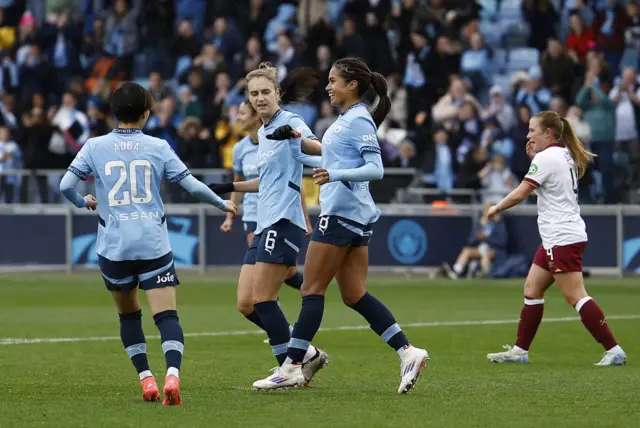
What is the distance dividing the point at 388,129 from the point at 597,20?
4.45m

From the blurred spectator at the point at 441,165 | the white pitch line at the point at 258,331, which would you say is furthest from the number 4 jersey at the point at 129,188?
the blurred spectator at the point at 441,165

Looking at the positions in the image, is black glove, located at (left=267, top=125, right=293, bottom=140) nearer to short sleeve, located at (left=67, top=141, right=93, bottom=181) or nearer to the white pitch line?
short sleeve, located at (left=67, top=141, right=93, bottom=181)

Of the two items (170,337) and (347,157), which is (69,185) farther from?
(347,157)

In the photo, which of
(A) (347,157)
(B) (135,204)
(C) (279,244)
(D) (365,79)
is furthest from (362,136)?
(B) (135,204)

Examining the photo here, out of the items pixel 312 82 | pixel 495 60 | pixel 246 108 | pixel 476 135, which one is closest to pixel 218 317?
pixel 246 108

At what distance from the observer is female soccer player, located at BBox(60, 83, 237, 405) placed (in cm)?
864

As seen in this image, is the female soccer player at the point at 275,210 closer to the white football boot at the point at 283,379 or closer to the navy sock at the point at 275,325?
the navy sock at the point at 275,325

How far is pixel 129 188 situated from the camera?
866 cm

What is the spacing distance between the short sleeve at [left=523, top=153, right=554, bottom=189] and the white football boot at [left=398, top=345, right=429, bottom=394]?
246 centimetres

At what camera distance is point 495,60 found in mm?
26250

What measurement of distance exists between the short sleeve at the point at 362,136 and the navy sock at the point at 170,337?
165 cm

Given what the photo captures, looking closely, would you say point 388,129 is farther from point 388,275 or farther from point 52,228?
point 52,228

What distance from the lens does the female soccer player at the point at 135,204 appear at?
8.64 m

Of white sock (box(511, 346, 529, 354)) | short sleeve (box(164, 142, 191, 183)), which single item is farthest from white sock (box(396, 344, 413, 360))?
white sock (box(511, 346, 529, 354))
